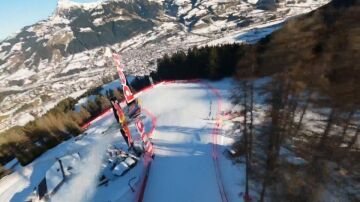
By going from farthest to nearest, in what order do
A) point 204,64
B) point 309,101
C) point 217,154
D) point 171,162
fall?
point 204,64, point 171,162, point 217,154, point 309,101

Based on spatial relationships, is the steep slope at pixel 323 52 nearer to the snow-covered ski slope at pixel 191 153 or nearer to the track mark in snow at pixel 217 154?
the snow-covered ski slope at pixel 191 153

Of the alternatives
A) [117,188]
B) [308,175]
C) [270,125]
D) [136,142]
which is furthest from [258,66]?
[136,142]

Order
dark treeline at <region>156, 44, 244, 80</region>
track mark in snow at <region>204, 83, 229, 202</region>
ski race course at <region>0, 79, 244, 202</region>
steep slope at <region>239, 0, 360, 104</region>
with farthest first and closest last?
1. dark treeline at <region>156, 44, 244, 80</region>
2. ski race course at <region>0, 79, 244, 202</region>
3. track mark in snow at <region>204, 83, 229, 202</region>
4. steep slope at <region>239, 0, 360, 104</region>

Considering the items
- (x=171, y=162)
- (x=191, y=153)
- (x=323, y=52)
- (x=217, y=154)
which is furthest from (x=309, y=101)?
(x=171, y=162)

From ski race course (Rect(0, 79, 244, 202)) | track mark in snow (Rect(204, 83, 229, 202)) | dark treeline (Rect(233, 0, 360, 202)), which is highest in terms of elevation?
dark treeline (Rect(233, 0, 360, 202))

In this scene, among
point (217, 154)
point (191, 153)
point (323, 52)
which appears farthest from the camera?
point (191, 153)

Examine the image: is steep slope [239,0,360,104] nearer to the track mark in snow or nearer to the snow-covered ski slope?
the snow-covered ski slope

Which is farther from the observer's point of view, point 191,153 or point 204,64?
point 204,64

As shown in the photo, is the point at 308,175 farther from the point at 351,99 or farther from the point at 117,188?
the point at 117,188

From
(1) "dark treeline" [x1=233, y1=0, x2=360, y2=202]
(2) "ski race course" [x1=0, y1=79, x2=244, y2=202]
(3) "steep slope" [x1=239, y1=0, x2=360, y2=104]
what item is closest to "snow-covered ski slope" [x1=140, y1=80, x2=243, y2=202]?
(2) "ski race course" [x1=0, y1=79, x2=244, y2=202]

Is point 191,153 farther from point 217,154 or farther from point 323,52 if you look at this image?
point 323,52
